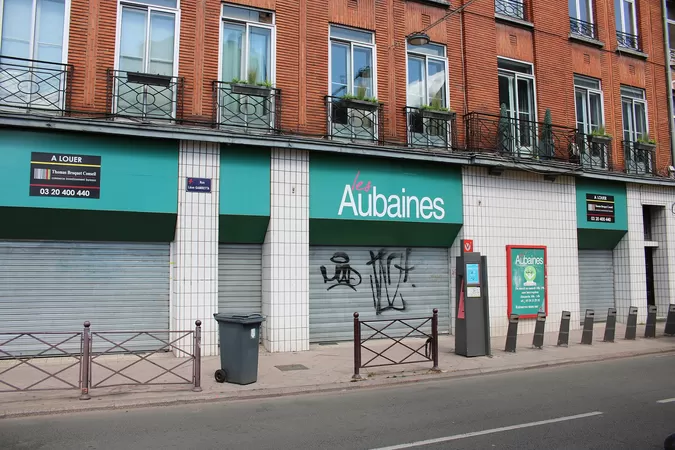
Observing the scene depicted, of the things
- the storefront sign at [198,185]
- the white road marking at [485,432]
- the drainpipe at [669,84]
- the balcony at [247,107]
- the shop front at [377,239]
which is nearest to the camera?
the white road marking at [485,432]

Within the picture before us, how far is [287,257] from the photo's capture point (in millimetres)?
11812

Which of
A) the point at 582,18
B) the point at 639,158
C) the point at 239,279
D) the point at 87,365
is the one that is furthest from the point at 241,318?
the point at 582,18

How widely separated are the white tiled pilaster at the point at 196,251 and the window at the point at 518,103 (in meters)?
8.41

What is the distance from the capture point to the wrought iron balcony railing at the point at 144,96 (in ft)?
35.4

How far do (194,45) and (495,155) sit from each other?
811cm

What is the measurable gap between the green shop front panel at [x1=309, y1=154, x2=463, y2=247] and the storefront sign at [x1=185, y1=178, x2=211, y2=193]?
7.71ft

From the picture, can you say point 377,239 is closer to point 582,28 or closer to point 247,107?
point 247,107

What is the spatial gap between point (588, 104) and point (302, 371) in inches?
519

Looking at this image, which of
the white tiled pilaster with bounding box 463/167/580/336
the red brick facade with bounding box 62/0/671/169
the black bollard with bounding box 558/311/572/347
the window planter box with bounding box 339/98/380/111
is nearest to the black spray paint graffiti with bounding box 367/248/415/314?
the white tiled pilaster with bounding box 463/167/580/336

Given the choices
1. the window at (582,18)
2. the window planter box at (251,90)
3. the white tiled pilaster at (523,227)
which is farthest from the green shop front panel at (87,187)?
the window at (582,18)

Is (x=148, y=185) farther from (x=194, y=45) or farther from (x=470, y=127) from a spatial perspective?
(x=470, y=127)

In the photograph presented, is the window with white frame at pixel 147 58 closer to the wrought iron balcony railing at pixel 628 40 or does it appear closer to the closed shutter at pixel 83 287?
the closed shutter at pixel 83 287

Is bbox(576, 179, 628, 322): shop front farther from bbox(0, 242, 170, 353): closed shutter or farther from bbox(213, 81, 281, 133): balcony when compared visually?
bbox(0, 242, 170, 353): closed shutter

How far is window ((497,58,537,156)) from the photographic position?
1503cm
